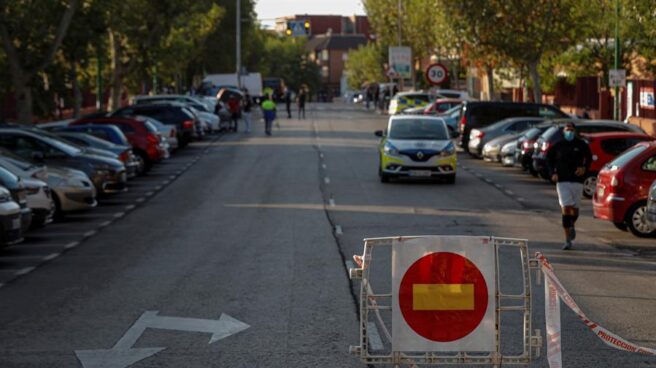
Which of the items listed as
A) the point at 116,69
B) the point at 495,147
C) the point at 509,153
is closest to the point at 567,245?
the point at 509,153

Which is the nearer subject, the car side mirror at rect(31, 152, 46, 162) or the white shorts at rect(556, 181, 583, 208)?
the white shorts at rect(556, 181, 583, 208)

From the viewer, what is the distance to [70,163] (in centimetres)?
2616

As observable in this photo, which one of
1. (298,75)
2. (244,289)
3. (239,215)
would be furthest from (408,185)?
(298,75)

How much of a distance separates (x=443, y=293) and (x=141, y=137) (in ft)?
93.1

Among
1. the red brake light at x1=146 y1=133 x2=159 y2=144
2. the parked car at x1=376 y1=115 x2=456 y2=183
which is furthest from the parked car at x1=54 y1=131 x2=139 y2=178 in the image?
the parked car at x1=376 y1=115 x2=456 y2=183

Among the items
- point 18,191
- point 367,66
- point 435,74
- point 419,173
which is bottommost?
point 419,173

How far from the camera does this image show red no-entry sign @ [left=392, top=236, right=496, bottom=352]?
827cm

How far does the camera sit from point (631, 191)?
65.4 feet

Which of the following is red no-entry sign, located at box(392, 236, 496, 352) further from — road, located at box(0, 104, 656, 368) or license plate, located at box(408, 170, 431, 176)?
license plate, located at box(408, 170, 431, 176)

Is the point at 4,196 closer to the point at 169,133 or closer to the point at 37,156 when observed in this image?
the point at 37,156

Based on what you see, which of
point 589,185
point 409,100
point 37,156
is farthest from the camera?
point 409,100

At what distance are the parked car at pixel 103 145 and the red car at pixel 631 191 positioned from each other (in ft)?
43.2

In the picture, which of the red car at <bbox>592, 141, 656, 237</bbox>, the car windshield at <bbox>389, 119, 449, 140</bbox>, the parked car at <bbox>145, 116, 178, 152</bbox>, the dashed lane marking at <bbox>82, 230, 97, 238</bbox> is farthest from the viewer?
the parked car at <bbox>145, 116, 178, 152</bbox>

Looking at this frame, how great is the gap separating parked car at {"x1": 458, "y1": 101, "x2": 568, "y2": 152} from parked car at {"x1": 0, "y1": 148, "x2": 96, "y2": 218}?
70.5ft
